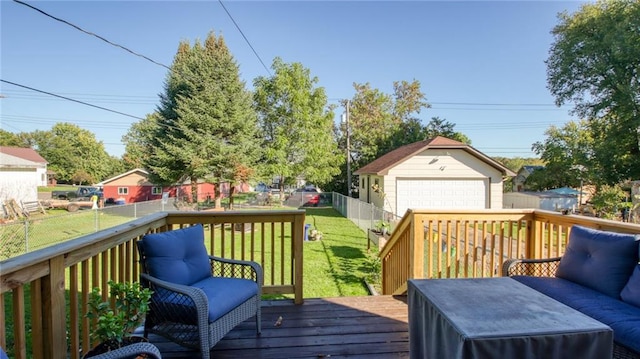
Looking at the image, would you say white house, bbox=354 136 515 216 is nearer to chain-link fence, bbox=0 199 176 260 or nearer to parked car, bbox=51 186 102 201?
chain-link fence, bbox=0 199 176 260

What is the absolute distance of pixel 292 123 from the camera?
58.0 ft

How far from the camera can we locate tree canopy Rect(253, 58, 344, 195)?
56.8 ft

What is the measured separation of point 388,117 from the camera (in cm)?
2302

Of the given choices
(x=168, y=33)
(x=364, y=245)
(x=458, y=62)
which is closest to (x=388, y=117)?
(x=458, y=62)

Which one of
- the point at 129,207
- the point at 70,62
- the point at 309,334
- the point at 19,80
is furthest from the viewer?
the point at 129,207

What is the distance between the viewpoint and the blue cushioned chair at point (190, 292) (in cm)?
197

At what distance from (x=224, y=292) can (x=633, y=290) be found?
2705 millimetres

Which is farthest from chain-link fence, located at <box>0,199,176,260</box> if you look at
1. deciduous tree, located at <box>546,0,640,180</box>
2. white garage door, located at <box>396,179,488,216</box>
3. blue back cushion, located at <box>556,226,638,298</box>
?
deciduous tree, located at <box>546,0,640,180</box>

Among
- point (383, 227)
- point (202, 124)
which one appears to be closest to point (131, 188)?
point (202, 124)

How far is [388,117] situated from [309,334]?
22.0 m

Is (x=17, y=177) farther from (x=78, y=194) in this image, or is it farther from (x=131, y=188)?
Result: (x=131, y=188)

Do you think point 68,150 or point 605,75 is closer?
point 605,75

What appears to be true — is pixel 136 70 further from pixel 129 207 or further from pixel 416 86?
pixel 416 86

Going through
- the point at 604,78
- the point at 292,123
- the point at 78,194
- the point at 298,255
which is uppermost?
the point at 604,78
